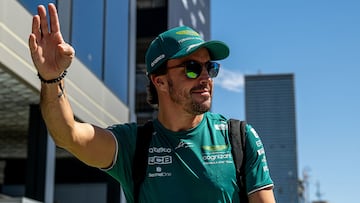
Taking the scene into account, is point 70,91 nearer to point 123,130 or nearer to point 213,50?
point 123,130

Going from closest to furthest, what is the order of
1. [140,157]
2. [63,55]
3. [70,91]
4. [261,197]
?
[63,55]
[261,197]
[140,157]
[70,91]

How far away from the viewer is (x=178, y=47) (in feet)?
10.3

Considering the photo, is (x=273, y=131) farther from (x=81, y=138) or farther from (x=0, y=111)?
(x=81, y=138)

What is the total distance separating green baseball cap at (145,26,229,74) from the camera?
122 inches

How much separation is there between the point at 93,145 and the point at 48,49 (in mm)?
480

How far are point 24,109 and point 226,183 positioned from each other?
1463 cm

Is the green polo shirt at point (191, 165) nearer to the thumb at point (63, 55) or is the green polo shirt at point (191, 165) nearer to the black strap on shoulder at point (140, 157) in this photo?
the black strap on shoulder at point (140, 157)

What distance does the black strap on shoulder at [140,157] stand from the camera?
3.08 meters

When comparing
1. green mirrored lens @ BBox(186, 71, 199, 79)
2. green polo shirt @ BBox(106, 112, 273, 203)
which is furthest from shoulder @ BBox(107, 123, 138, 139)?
green mirrored lens @ BBox(186, 71, 199, 79)

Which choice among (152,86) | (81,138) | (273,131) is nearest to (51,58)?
(81,138)

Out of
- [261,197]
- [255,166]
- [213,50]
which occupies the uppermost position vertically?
[213,50]

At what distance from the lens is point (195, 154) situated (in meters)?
3.04


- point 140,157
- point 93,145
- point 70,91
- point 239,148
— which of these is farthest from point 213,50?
point 70,91

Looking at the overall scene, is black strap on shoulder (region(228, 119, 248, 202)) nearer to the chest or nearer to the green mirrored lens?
the chest
